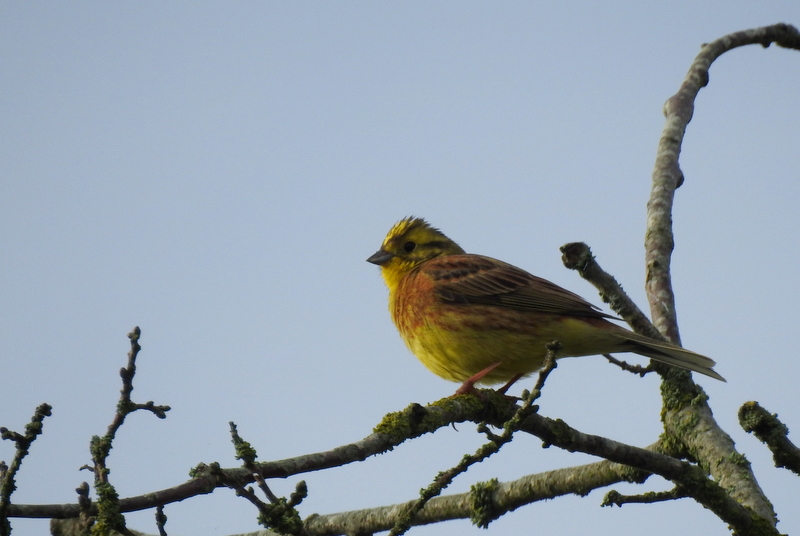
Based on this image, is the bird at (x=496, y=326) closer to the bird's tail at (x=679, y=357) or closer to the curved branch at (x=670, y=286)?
the bird's tail at (x=679, y=357)

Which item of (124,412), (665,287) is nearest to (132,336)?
(124,412)

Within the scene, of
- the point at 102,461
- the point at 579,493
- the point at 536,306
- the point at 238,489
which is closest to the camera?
the point at 238,489

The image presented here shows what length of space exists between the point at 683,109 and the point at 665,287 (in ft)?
4.56

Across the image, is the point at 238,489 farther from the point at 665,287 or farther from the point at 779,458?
the point at 665,287

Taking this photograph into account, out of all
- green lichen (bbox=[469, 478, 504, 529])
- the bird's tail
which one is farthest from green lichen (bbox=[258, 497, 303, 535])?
the bird's tail

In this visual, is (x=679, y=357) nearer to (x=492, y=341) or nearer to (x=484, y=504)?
(x=492, y=341)

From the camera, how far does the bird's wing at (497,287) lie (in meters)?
5.75

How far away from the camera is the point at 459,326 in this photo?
18.1ft

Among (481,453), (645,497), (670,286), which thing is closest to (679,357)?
(670,286)

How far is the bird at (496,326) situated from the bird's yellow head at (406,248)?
434 millimetres

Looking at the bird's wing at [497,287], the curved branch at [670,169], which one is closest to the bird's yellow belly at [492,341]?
the bird's wing at [497,287]

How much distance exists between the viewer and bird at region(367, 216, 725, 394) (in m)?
5.39

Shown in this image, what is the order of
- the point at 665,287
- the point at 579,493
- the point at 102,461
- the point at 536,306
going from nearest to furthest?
the point at 102,461, the point at 579,493, the point at 665,287, the point at 536,306

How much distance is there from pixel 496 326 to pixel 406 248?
63.2 inches
